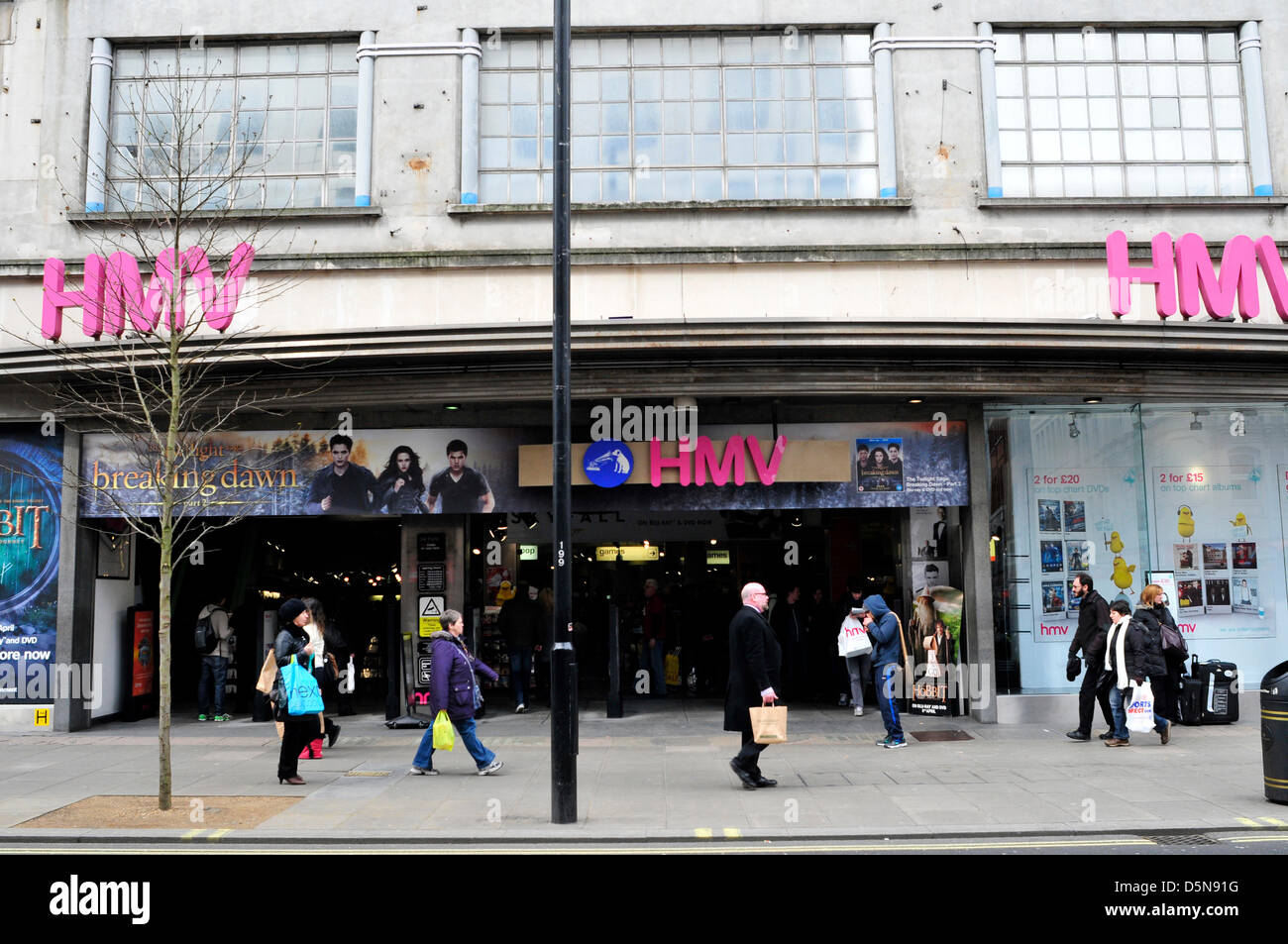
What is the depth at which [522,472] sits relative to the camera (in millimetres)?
14227

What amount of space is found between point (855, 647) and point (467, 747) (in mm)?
5003

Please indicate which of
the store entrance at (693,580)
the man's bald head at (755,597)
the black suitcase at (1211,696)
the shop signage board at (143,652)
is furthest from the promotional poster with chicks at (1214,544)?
the shop signage board at (143,652)

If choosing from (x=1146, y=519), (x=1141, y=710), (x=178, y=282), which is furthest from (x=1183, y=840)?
(x=178, y=282)

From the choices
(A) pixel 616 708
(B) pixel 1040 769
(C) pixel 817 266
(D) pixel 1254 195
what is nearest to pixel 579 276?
(C) pixel 817 266

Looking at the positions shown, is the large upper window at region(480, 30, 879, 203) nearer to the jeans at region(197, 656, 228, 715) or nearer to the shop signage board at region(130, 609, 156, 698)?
the jeans at region(197, 656, 228, 715)

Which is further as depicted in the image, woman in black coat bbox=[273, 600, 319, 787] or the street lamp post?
woman in black coat bbox=[273, 600, 319, 787]

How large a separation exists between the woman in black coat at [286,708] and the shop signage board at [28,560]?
17.9 ft

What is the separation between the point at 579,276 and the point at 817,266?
2.92m

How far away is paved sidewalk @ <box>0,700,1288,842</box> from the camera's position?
8.45 metres

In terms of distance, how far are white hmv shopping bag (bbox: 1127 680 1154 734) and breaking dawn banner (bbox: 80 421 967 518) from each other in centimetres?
336

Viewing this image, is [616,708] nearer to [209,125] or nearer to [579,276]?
[579,276]

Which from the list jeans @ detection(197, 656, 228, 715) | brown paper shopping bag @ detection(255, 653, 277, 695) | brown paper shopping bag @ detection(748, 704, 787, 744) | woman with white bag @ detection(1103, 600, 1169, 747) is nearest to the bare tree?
jeans @ detection(197, 656, 228, 715)

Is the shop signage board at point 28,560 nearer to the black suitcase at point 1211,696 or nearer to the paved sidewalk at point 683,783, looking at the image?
the paved sidewalk at point 683,783

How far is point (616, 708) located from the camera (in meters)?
14.7
